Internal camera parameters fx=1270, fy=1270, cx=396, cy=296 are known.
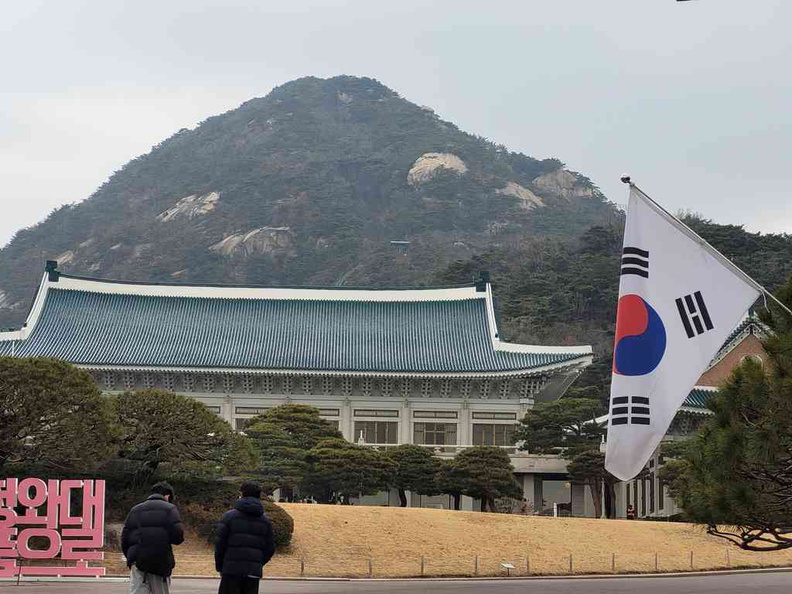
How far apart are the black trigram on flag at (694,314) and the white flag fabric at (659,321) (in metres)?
0.01

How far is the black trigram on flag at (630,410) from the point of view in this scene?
592 inches

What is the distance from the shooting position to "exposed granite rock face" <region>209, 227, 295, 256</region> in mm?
133125

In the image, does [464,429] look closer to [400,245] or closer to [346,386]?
[346,386]

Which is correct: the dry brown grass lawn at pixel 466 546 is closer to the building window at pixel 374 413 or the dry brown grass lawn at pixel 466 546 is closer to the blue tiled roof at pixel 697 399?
the blue tiled roof at pixel 697 399

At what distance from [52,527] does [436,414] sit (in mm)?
31094

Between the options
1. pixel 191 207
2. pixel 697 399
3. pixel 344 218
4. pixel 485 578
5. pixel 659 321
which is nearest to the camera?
pixel 659 321

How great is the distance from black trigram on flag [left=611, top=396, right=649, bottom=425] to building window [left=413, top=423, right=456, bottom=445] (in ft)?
132

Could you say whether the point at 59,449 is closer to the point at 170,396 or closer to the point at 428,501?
the point at 170,396

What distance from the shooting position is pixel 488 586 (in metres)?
25.7

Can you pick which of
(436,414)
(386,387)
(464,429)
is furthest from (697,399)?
(386,387)

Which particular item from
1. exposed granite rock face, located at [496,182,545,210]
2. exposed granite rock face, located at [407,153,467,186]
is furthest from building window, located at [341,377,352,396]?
exposed granite rock face, located at [407,153,467,186]

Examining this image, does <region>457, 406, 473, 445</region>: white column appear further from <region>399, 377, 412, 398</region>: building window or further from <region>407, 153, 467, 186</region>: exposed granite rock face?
<region>407, 153, 467, 186</region>: exposed granite rock face

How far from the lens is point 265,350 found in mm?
55344

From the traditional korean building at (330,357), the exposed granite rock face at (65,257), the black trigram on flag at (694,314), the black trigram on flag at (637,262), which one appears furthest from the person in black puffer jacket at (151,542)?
the exposed granite rock face at (65,257)
